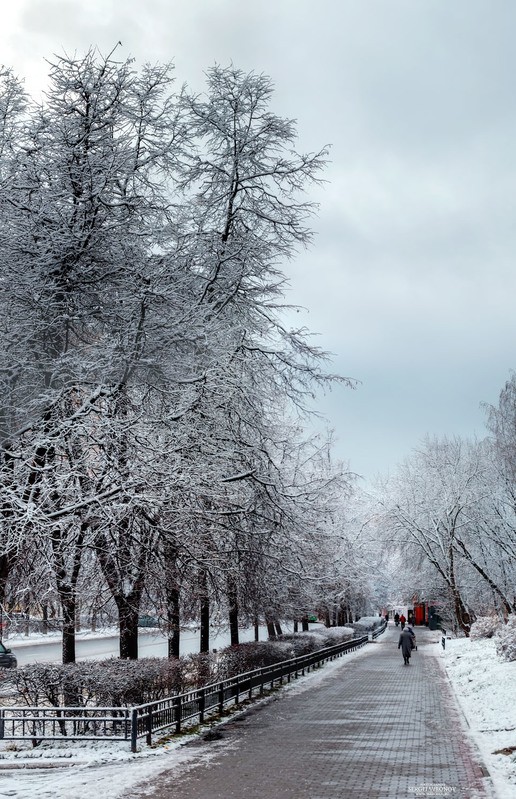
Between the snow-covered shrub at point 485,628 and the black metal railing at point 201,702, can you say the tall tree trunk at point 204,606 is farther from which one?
the snow-covered shrub at point 485,628

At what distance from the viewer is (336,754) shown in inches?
493

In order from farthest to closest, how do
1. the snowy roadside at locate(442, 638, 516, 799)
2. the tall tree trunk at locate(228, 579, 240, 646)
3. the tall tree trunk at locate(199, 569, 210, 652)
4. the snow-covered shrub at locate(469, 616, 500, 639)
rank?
the snow-covered shrub at locate(469, 616, 500, 639)
the tall tree trunk at locate(228, 579, 240, 646)
the tall tree trunk at locate(199, 569, 210, 652)
the snowy roadside at locate(442, 638, 516, 799)

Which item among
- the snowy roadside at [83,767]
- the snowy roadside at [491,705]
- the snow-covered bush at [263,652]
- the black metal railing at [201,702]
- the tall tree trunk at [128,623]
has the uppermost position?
the tall tree trunk at [128,623]

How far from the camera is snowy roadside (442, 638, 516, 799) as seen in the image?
1135cm

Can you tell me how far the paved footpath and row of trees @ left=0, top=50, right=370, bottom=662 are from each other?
9.62ft

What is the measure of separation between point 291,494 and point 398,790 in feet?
22.6

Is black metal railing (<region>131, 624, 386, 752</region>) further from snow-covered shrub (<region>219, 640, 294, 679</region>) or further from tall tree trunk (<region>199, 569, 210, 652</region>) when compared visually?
tall tree trunk (<region>199, 569, 210, 652</region>)

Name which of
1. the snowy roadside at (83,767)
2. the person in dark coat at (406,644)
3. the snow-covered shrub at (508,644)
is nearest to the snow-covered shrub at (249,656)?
the snowy roadside at (83,767)

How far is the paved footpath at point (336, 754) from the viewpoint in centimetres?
1019

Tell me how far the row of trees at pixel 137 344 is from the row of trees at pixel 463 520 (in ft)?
79.4

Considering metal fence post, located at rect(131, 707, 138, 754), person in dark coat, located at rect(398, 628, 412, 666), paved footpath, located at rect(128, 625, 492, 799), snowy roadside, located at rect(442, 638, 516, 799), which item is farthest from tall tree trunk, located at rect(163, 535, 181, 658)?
person in dark coat, located at rect(398, 628, 412, 666)

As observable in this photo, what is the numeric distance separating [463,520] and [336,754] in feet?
115

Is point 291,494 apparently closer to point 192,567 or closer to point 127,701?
point 192,567

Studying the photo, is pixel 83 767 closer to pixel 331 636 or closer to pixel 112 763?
pixel 112 763
